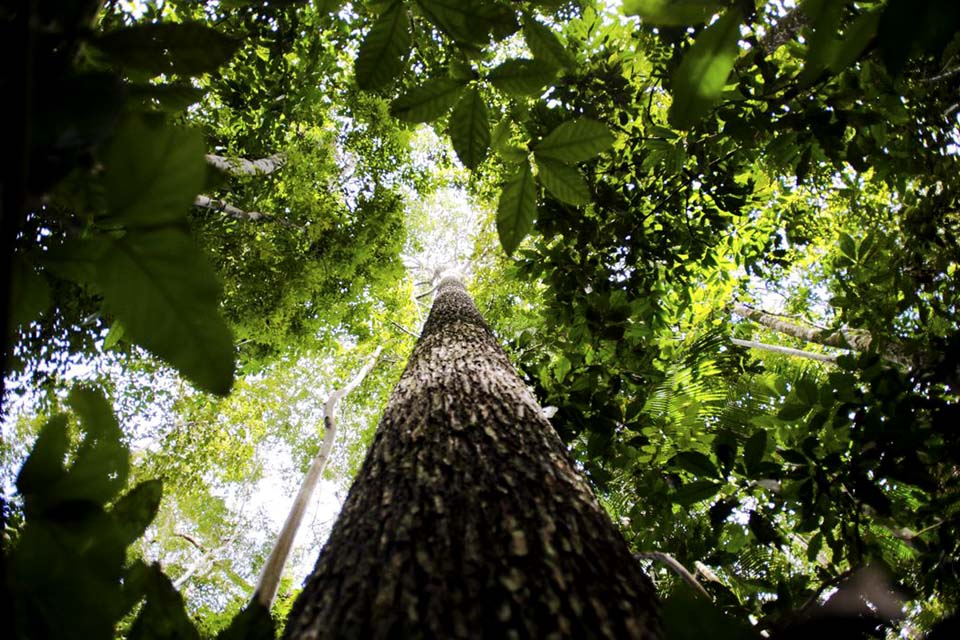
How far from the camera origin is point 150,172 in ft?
1.08

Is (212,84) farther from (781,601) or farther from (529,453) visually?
(781,601)

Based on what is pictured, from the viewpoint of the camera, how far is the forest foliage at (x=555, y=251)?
362 millimetres

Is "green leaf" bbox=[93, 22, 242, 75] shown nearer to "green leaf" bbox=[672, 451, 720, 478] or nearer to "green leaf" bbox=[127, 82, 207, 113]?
"green leaf" bbox=[127, 82, 207, 113]

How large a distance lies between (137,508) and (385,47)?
760 mm

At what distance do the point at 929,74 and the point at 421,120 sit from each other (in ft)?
9.91

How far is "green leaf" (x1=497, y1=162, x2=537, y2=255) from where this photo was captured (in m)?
0.80

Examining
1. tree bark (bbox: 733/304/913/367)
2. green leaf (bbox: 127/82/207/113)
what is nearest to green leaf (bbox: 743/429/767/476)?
tree bark (bbox: 733/304/913/367)

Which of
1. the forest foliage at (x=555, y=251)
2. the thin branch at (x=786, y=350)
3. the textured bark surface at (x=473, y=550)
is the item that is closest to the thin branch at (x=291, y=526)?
the forest foliage at (x=555, y=251)

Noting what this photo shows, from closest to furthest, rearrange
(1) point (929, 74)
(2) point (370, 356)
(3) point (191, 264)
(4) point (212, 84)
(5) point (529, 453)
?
(3) point (191, 264) < (5) point (529, 453) < (1) point (929, 74) < (4) point (212, 84) < (2) point (370, 356)

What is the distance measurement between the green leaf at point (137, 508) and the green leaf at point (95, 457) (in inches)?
Result: 4.4

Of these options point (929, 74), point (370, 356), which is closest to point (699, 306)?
point (929, 74)

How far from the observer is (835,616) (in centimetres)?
37

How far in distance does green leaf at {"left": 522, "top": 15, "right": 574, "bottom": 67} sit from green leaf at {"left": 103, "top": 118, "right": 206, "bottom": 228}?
1.96 ft

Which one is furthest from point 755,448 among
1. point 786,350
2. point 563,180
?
point 786,350
